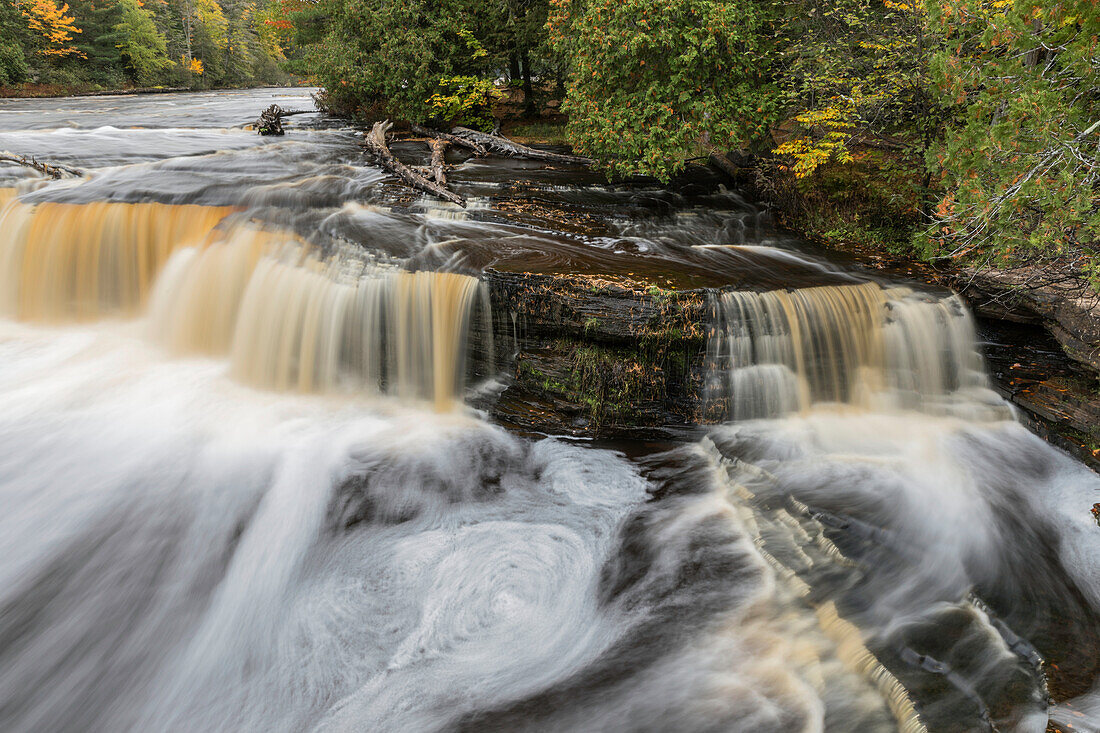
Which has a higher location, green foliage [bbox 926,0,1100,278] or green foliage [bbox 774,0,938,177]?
green foliage [bbox 774,0,938,177]

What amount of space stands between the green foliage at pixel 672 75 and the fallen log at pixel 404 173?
2.75 meters

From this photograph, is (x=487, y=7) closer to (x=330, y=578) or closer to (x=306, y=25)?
(x=306, y=25)

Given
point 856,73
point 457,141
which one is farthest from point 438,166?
point 856,73

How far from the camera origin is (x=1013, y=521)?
5555mm

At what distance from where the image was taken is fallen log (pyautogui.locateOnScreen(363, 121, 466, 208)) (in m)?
10.7

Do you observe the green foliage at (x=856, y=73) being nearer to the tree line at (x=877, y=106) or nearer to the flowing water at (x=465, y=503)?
the tree line at (x=877, y=106)

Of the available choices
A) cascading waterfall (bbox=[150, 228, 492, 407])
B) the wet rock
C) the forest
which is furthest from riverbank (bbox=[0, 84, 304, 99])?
the wet rock

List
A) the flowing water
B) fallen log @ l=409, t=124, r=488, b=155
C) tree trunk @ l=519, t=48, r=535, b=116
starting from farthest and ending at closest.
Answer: tree trunk @ l=519, t=48, r=535, b=116, fallen log @ l=409, t=124, r=488, b=155, the flowing water

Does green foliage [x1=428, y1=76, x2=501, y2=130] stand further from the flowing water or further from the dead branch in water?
the dead branch in water

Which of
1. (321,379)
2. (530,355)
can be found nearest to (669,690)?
(530,355)

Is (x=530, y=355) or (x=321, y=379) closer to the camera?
(x=530, y=355)

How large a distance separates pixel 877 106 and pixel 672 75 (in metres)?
3.00

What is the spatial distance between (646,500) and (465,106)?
13707 millimetres

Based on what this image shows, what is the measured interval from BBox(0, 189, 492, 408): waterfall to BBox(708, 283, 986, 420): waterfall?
307 cm
